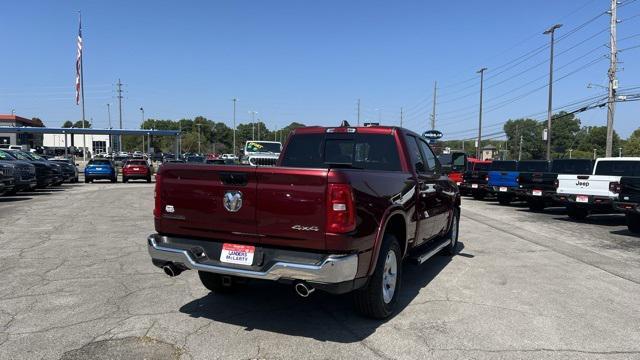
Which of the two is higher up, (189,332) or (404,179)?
(404,179)

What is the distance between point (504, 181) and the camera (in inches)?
798

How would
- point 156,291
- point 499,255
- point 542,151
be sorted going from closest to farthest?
point 156,291 < point 499,255 < point 542,151

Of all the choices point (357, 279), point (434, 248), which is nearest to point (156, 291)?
point (357, 279)

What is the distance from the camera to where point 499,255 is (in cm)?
906

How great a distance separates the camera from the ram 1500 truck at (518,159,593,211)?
16.5m

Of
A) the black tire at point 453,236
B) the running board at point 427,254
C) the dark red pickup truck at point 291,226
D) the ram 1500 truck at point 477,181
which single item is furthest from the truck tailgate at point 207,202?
the ram 1500 truck at point 477,181

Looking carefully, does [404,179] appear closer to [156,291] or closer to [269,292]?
[269,292]

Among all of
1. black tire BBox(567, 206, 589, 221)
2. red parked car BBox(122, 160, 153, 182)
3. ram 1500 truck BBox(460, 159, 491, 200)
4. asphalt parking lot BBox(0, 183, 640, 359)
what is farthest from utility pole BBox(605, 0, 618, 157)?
red parked car BBox(122, 160, 153, 182)

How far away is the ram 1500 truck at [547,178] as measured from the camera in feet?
54.2

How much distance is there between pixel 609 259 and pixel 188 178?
7811mm

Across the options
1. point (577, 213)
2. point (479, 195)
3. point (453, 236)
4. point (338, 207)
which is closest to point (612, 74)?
point (479, 195)

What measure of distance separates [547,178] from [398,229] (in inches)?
539

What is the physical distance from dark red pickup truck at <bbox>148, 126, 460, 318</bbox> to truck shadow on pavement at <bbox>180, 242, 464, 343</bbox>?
Answer: 0.24 meters

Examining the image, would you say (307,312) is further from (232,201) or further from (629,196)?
(629,196)
